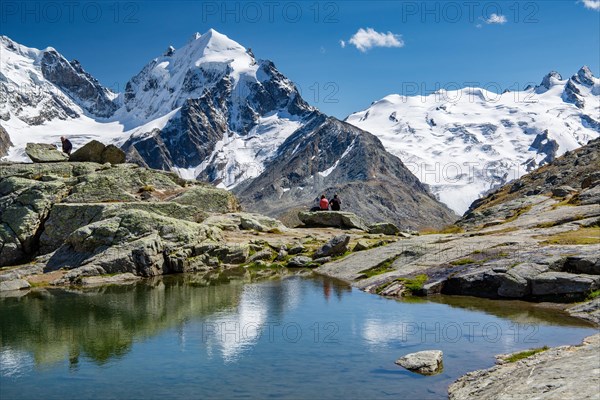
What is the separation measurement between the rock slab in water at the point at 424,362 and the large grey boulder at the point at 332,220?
5676 cm

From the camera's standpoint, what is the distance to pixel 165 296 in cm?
4684

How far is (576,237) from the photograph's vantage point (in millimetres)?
46156

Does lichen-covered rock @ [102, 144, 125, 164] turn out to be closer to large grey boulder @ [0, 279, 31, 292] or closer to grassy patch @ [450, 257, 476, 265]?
large grey boulder @ [0, 279, 31, 292]

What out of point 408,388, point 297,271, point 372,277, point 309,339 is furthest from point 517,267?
point 297,271

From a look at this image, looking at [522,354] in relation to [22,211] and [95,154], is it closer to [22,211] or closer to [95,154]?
[22,211]

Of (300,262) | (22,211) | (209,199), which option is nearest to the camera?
(300,262)

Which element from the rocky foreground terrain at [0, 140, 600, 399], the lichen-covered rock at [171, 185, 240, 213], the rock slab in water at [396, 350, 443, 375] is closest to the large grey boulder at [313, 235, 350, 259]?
the rocky foreground terrain at [0, 140, 600, 399]

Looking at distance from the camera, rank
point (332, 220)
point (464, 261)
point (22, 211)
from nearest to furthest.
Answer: point (464, 261) < point (22, 211) < point (332, 220)

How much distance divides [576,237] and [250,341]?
2794 cm

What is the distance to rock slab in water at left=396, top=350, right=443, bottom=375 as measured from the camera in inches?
1009

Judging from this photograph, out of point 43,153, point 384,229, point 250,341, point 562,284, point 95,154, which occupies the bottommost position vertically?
point 250,341

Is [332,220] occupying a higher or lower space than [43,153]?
lower

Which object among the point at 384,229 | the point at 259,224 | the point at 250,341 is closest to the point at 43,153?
the point at 259,224

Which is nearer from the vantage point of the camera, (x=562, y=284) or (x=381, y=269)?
(x=562, y=284)
